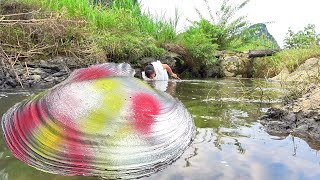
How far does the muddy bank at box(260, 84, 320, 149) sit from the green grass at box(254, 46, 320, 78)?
8455 mm

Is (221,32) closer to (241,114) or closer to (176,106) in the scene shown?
(241,114)

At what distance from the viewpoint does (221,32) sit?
1480cm

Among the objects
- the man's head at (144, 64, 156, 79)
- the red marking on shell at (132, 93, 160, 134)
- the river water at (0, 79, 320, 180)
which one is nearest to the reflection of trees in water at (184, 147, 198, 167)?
the river water at (0, 79, 320, 180)

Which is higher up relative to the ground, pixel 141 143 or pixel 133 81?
pixel 133 81

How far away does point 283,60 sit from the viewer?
43.9 feet

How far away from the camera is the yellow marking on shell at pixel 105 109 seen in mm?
1788

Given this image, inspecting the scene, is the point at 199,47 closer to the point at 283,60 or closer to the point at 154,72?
the point at 283,60

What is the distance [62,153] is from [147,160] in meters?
0.40

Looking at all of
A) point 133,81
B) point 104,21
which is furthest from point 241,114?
point 104,21

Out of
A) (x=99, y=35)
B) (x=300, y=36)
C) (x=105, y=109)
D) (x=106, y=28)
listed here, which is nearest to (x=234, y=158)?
(x=105, y=109)

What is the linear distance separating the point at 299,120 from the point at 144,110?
1.66 metres

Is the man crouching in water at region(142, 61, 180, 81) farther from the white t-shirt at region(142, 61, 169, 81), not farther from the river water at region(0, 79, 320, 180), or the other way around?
the river water at region(0, 79, 320, 180)

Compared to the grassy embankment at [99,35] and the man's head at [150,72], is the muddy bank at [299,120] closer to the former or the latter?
the grassy embankment at [99,35]

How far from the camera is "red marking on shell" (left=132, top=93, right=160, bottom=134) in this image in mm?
1894
